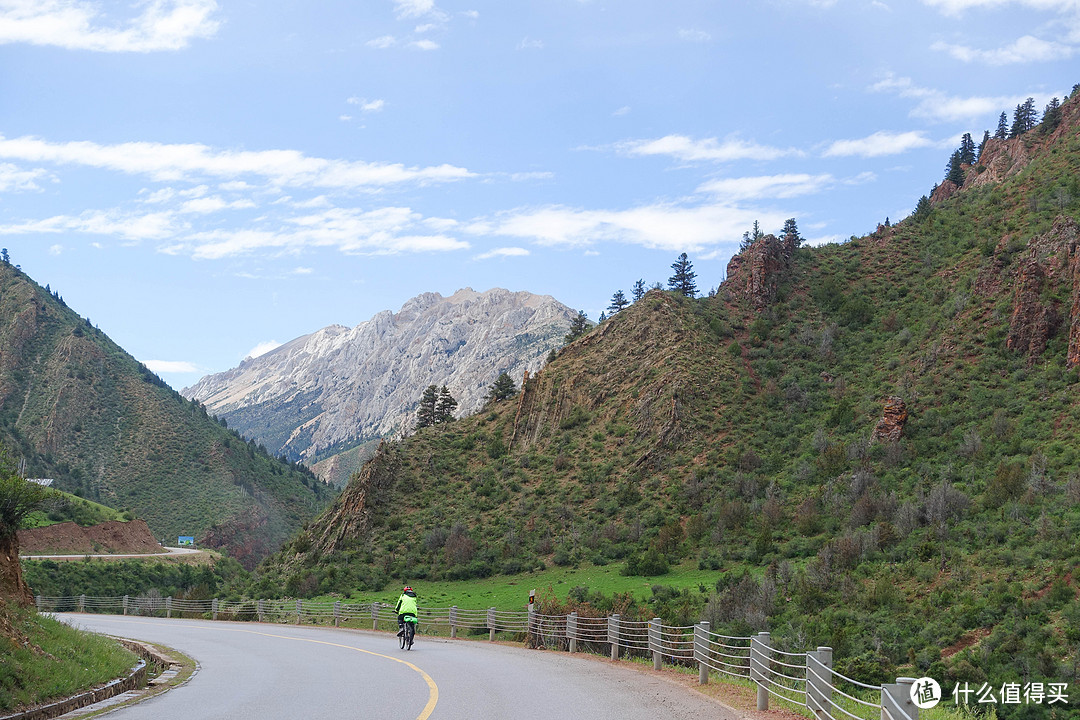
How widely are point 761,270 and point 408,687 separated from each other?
2746 inches

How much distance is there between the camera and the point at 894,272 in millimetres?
77688

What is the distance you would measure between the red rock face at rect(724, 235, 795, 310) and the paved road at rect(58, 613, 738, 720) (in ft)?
192

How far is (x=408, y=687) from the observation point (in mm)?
15180

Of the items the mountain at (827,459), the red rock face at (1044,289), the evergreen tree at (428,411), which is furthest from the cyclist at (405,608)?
the evergreen tree at (428,411)

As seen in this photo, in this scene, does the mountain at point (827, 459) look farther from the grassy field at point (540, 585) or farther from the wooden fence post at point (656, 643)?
the wooden fence post at point (656, 643)

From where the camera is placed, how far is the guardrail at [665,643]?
38.7 feet

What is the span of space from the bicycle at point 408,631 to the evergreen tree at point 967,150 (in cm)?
10379

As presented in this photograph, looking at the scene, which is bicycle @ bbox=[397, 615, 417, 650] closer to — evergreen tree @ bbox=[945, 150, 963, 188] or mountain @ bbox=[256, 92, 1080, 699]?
mountain @ bbox=[256, 92, 1080, 699]

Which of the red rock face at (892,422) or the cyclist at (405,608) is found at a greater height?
the red rock face at (892,422)

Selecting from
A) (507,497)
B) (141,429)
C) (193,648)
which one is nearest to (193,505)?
(141,429)

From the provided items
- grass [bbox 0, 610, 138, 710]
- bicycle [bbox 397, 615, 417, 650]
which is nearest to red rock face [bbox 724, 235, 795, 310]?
bicycle [bbox 397, 615, 417, 650]

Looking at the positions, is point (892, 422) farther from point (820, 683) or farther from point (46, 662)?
point (46, 662)

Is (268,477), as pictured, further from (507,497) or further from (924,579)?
(924,579)

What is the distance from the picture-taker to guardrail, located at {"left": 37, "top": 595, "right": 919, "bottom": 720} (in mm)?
11809
